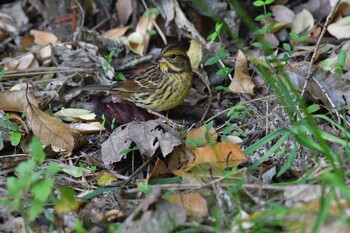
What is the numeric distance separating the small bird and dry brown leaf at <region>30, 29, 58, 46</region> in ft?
3.67

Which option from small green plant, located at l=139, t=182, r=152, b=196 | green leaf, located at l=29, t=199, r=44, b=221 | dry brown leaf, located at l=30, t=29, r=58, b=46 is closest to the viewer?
green leaf, located at l=29, t=199, r=44, b=221

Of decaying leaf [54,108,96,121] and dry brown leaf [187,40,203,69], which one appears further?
dry brown leaf [187,40,203,69]

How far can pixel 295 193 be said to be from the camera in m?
2.81

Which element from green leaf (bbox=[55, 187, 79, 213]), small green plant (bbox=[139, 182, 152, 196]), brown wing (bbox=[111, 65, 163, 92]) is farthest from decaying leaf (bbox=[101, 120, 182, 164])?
green leaf (bbox=[55, 187, 79, 213])

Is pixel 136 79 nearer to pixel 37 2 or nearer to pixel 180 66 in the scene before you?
pixel 180 66

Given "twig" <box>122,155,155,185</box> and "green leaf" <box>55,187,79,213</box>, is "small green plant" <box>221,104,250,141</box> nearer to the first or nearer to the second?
"twig" <box>122,155,155,185</box>

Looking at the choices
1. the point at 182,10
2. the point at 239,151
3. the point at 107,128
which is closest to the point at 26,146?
the point at 107,128

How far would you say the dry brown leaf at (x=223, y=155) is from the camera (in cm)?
330

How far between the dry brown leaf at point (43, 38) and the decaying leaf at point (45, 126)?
129 cm

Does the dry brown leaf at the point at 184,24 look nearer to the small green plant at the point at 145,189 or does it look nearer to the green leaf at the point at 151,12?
the green leaf at the point at 151,12

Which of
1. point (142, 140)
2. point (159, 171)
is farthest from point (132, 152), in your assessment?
point (159, 171)

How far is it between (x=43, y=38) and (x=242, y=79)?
1.98 metres

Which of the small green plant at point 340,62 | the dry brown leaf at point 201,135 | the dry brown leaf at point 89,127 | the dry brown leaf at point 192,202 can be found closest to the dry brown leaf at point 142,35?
the dry brown leaf at point 89,127

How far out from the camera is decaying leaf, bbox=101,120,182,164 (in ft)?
11.8
